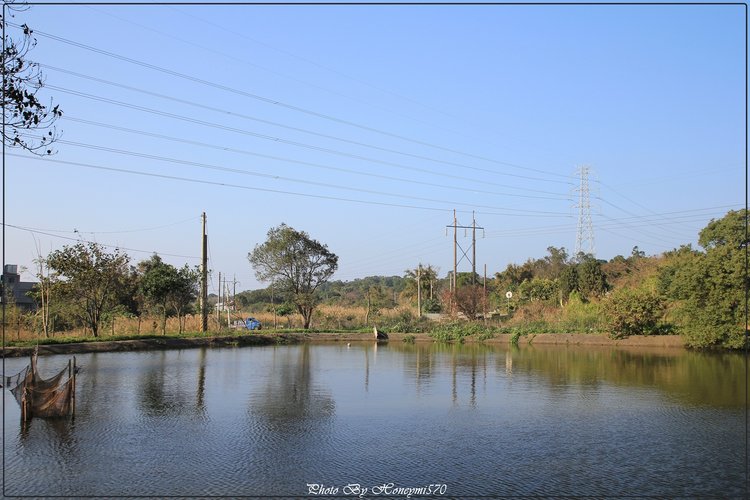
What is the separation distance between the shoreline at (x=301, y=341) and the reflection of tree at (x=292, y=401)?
1042 cm

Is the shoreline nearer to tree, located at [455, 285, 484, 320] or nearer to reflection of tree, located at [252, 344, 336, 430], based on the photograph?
tree, located at [455, 285, 484, 320]

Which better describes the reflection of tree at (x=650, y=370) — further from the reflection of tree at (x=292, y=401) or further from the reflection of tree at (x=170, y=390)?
the reflection of tree at (x=170, y=390)

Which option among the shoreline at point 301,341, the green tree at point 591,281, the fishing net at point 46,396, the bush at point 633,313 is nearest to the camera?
the fishing net at point 46,396

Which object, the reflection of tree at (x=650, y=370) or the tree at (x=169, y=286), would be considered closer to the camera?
the reflection of tree at (x=650, y=370)

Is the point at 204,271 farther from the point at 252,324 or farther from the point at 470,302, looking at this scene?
the point at 470,302

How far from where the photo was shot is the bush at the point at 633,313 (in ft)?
108

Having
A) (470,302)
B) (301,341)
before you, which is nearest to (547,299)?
(470,302)

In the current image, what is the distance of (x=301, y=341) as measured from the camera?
3878cm

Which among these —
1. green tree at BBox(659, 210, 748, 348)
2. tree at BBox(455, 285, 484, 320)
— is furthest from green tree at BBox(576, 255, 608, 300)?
green tree at BBox(659, 210, 748, 348)

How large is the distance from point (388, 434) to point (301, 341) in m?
27.3

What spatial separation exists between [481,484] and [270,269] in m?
35.0

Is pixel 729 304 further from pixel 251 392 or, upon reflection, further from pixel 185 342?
pixel 185 342

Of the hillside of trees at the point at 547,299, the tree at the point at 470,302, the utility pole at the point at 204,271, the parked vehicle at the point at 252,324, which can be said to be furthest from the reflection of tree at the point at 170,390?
the tree at the point at 470,302

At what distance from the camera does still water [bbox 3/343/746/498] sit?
8953 millimetres
